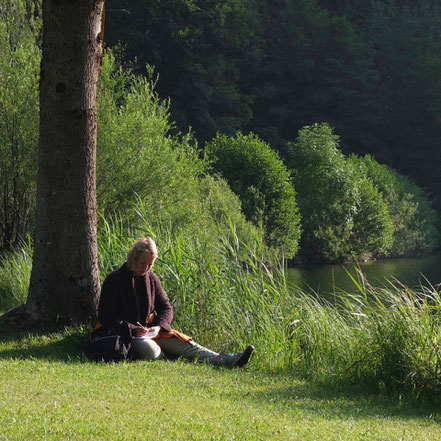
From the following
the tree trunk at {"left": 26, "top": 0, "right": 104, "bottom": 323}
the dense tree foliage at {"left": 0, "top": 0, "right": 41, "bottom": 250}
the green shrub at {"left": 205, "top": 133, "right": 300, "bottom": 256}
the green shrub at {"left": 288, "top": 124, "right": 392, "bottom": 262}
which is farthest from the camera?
the green shrub at {"left": 288, "top": 124, "right": 392, "bottom": 262}

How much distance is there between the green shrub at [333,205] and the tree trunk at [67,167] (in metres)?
42.1

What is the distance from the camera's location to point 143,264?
8.82 metres

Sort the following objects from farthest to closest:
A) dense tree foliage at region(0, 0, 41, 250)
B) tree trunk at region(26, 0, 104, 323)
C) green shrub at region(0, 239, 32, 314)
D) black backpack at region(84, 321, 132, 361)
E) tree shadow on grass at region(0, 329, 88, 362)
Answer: dense tree foliage at region(0, 0, 41, 250)
green shrub at region(0, 239, 32, 314)
tree trunk at region(26, 0, 104, 323)
tree shadow on grass at region(0, 329, 88, 362)
black backpack at region(84, 321, 132, 361)

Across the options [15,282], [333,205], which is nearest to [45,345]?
[15,282]

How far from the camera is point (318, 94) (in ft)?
225

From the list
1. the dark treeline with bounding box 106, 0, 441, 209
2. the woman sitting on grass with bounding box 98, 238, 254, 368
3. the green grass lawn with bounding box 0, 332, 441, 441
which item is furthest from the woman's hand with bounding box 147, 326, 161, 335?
the dark treeline with bounding box 106, 0, 441, 209

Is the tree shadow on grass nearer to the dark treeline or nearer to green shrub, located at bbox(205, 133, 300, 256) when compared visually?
green shrub, located at bbox(205, 133, 300, 256)

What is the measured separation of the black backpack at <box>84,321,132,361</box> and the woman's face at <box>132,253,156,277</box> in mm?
501

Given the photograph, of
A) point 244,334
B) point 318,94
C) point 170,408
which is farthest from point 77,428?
point 318,94

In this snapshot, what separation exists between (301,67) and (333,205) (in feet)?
62.9

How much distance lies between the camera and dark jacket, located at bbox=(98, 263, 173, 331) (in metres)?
8.87

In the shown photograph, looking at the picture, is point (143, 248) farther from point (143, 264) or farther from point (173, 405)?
point (173, 405)

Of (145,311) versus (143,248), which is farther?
(145,311)

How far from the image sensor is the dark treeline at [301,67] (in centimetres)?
5603
